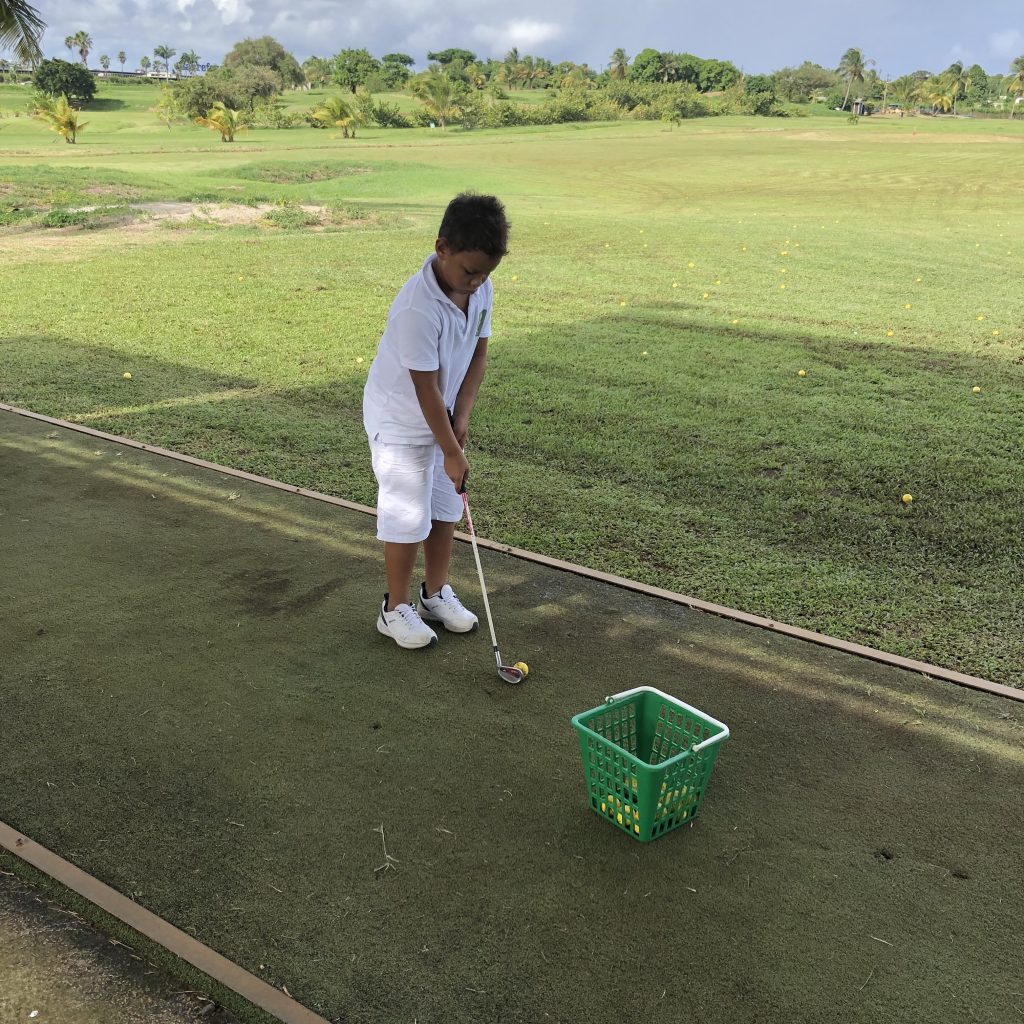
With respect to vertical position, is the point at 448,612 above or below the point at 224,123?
below

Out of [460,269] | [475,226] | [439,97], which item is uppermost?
[439,97]

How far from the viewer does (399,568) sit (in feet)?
12.1

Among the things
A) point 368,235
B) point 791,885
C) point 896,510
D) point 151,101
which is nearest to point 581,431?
point 896,510

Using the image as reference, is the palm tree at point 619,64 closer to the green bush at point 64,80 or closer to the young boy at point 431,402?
the green bush at point 64,80

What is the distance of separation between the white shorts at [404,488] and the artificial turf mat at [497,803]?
0.55 metres

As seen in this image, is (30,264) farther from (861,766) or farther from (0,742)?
(861,766)

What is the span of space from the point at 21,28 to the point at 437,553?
17836 millimetres

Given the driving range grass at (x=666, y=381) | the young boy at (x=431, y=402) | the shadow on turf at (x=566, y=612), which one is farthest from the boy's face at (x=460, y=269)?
the driving range grass at (x=666, y=381)

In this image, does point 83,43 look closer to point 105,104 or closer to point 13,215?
point 105,104

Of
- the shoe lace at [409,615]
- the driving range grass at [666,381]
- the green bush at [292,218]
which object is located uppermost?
the green bush at [292,218]

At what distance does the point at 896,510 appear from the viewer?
5332mm

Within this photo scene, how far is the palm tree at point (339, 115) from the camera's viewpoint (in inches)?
2047

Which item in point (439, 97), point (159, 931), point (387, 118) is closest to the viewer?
point (159, 931)

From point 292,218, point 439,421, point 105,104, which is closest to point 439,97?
point 105,104
